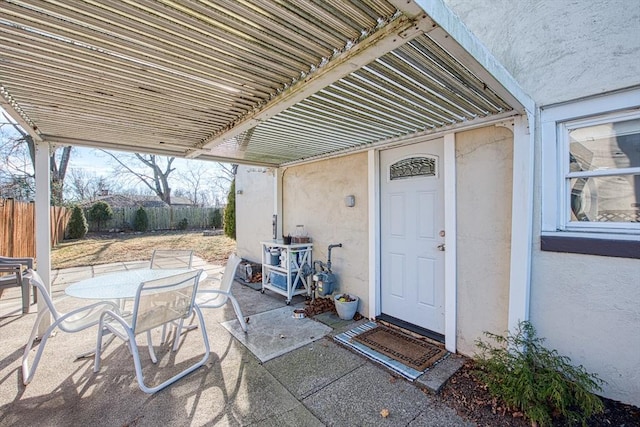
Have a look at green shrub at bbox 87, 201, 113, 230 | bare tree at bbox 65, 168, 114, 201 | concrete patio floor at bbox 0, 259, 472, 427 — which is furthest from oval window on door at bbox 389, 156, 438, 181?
bare tree at bbox 65, 168, 114, 201

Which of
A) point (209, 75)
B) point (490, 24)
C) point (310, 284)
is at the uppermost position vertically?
point (490, 24)

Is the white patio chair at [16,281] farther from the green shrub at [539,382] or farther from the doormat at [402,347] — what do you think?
the green shrub at [539,382]

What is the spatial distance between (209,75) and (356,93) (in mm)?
1106

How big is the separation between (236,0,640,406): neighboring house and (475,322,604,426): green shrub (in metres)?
0.19

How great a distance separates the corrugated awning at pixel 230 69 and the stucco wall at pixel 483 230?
358mm

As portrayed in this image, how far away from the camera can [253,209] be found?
283 inches

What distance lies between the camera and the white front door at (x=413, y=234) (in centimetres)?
345

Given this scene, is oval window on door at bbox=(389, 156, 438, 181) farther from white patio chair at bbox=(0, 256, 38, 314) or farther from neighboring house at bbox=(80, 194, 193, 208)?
neighboring house at bbox=(80, 194, 193, 208)

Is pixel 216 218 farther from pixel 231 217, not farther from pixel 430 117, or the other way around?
pixel 430 117

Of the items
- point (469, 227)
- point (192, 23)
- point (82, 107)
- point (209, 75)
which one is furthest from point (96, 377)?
point (469, 227)

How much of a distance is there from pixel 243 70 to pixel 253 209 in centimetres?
548

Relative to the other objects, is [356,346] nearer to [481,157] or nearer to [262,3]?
[481,157]

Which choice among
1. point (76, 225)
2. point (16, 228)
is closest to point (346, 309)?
point (16, 228)

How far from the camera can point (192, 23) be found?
4.65ft
